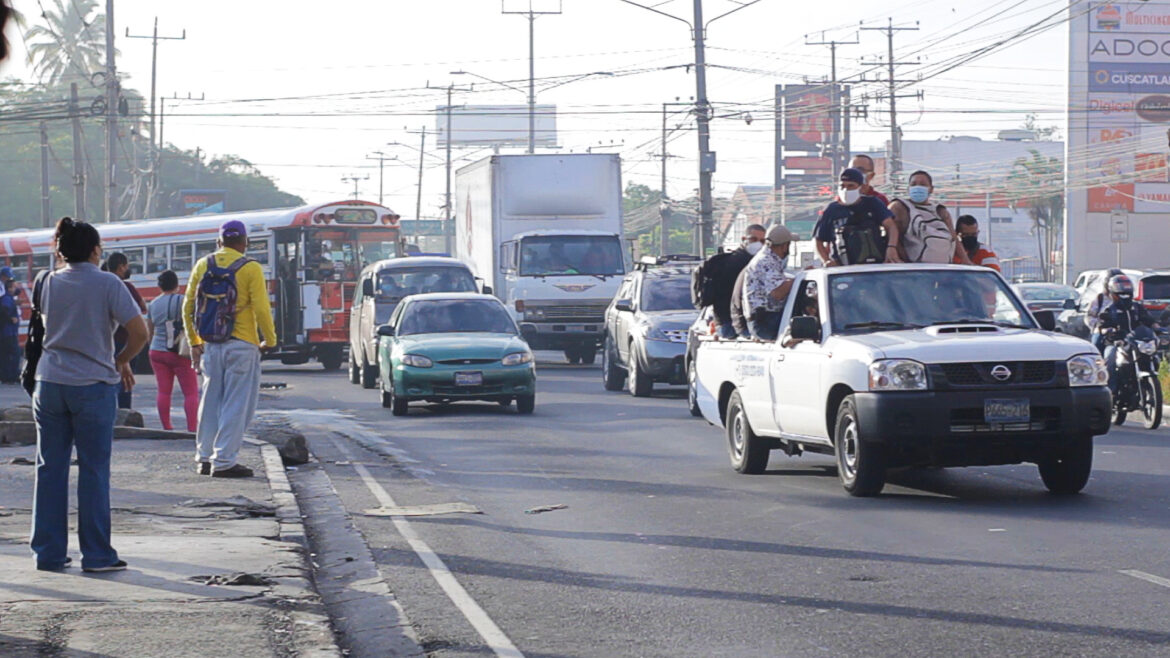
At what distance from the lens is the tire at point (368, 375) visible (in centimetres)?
2744

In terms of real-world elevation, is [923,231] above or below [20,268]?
above

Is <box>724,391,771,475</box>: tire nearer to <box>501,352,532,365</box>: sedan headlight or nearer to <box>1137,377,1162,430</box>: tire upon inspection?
<box>1137,377,1162,430</box>: tire

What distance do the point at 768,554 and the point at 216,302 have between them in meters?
5.49

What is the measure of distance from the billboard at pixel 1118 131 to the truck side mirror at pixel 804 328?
6180 centimetres

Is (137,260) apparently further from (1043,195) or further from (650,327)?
(1043,195)

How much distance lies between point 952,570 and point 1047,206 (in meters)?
89.1

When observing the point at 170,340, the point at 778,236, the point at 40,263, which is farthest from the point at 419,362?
the point at 40,263

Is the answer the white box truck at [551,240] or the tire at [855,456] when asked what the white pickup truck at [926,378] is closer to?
the tire at [855,456]

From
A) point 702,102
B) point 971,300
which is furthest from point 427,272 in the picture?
point 971,300

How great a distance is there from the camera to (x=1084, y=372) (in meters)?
11.4

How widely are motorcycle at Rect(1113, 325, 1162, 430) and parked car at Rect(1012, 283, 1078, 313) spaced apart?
22.0m

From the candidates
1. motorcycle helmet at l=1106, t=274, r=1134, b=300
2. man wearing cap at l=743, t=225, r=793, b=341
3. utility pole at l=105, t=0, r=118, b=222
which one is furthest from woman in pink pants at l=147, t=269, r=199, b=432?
utility pole at l=105, t=0, r=118, b=222

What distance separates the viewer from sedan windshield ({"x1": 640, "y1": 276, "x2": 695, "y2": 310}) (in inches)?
981

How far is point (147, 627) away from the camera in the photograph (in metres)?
7.02
